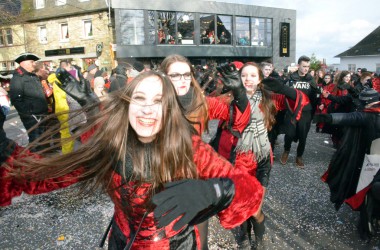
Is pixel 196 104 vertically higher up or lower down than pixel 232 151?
higher up

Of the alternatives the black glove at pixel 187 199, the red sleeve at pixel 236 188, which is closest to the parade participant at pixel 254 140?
the red sleeve at pixel 236 188

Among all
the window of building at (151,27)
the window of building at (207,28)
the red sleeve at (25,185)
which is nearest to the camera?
the red sleeve at (25,185)

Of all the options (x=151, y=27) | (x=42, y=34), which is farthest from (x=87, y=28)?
(x=151, y=27)

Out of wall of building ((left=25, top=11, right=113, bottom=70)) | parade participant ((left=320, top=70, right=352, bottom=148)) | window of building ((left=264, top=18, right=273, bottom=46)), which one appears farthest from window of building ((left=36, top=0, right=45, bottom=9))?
parade participant ((left=320, top=70, right=352, bottom=148))

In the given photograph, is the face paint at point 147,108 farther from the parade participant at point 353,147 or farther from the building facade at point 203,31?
the building facade at point 203,31

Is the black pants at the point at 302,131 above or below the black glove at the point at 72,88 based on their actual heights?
below

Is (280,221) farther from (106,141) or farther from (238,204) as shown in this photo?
(106,141)

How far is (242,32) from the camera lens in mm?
25516

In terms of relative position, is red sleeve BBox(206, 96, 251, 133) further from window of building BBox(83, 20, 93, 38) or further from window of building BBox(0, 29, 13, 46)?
window of building BBox(0, 29, 13, 46)

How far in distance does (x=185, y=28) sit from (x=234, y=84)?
2173 cm

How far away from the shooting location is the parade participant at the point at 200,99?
280 centimetres

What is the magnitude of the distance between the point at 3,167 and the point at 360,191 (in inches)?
132

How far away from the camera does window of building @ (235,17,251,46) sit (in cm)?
2533

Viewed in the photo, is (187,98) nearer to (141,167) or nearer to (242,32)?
(141,167)
